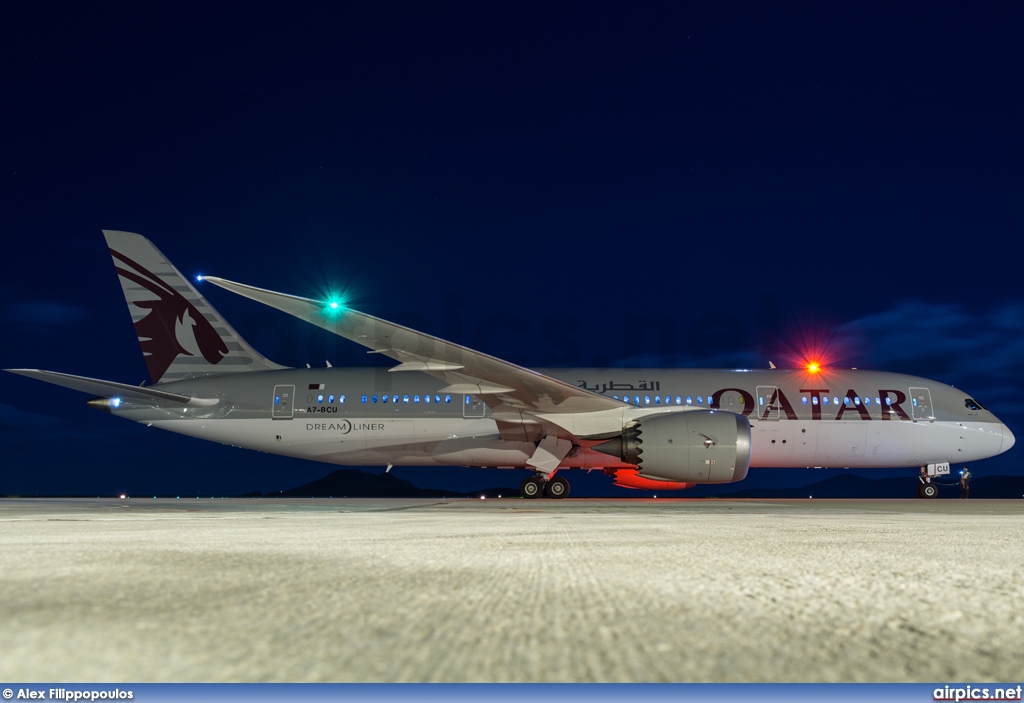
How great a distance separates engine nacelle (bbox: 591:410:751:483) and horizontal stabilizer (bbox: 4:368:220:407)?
10.2m

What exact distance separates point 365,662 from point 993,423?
21134 millimetres

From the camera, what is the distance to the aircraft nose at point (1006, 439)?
18.6 m

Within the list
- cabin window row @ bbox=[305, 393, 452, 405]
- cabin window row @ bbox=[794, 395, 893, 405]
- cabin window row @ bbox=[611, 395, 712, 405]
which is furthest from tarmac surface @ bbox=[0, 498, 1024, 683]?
cabin window row @ bbox=[794, 395, 893, 405]

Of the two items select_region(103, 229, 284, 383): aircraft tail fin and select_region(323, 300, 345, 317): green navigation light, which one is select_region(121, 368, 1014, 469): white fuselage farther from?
select_region(323, 300, 345, 317): green navigation light

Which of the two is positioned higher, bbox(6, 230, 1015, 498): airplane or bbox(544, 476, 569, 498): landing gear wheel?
bbox(6, 230, 1015, 498): airplane

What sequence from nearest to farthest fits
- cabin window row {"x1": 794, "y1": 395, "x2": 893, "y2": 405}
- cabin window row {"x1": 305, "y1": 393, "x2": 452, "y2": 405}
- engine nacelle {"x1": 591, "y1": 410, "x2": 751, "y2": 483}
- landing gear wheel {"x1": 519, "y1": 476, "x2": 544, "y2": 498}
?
1. engine nacelle {"x1": 591, "y1": 410, "x2": 751, "y2": 483}
2. landing gear wheel {"x1": 519, "y1": 476, "x2": 544, "y2": 498}
3. cabin window row {"x1": 305, "y1": 393, "x2": 452, "y2": 405}
4. cabin window row {"x1": 794, "y1": 395, "x2": 893, "y2": 405}

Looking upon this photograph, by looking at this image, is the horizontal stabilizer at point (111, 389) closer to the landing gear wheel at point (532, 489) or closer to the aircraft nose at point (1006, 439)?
the landing gear wheel at point (532, 489)

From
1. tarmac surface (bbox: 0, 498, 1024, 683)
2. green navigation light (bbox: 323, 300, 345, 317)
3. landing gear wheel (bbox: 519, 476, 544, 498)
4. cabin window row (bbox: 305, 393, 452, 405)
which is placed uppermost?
green navigation light (bbox: 323, 300, 345, 317)

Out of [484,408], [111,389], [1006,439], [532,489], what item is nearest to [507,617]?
[532,489]

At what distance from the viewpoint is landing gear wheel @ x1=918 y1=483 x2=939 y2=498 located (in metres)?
18.7

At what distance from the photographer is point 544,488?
16609 millimetres

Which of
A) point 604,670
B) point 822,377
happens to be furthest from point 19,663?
point 822,377

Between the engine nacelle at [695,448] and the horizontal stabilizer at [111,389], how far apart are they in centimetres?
1024

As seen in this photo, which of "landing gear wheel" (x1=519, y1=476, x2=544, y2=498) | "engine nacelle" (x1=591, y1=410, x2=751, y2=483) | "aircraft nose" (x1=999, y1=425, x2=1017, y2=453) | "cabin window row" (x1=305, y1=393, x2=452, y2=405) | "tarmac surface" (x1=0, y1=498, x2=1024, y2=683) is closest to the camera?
"tarmac surface" (x1=0, y1=498, x2=1024, y2=683)
